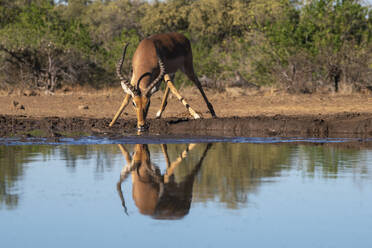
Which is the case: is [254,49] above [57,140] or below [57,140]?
above

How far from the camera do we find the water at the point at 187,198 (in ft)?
16.3

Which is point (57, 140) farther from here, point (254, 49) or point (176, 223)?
point (254, 49)

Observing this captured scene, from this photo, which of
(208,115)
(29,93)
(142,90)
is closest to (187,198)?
(142,90)

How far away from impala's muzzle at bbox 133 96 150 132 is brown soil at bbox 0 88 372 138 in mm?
284

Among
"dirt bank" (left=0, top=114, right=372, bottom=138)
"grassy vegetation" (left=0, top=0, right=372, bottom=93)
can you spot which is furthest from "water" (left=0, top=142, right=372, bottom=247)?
"grassy vegetation" (left=0, top=0, right=372, bottom=93)

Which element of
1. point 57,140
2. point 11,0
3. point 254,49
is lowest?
point 57,140

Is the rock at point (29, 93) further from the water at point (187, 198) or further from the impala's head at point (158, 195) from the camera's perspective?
the impala's head at point (158, 195)

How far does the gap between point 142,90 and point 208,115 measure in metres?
3.43

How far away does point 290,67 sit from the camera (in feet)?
77.3

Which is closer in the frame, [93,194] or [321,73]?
[93,194]

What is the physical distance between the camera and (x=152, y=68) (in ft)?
45.7

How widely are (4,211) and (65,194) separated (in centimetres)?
90

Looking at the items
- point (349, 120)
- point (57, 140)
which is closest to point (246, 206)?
point (57, 140)

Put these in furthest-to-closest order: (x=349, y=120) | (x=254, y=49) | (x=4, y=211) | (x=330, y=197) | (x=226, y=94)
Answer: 1. (x=254, y=49)
2. (x=226, y=94)
3. (x=349, y=120)
4. (x=330, y=197)
5. (x=4, y=211)
